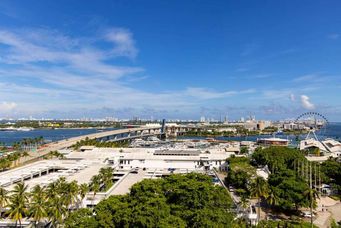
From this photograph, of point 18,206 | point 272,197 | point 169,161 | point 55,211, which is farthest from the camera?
point 169,161

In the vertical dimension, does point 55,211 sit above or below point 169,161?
above

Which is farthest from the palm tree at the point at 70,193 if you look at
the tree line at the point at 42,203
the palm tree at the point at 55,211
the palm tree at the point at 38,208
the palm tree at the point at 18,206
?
the palm tree at the point at 18,206

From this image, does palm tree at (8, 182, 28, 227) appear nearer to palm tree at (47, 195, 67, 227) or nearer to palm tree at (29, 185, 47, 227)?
palm tree at (29, 185, 47, 227)

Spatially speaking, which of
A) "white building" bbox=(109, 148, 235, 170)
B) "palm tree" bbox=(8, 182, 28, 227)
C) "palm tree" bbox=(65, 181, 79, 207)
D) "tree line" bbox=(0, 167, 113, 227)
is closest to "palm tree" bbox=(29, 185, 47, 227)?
"tree line" bbox=(0, 167, 113, 227)

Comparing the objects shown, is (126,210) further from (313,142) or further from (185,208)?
(313,142)

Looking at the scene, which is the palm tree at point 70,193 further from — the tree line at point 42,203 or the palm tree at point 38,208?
the palm tree at point 38,208

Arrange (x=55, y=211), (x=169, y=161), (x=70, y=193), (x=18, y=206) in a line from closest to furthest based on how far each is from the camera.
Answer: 1. (x=55, y=211)
2. (x=18, y=206)
3. (x=70, y=193)
4. (x=169, y=161)

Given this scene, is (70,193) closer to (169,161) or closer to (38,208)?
(38,208)

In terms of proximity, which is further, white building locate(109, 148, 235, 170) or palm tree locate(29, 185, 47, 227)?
white building locate(109, 148, 235, 170)

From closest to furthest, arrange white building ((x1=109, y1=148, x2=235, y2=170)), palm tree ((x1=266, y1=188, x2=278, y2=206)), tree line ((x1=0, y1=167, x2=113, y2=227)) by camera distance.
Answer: tree line ((x1=0, y1=167, x2=113, y2=227)) → palm tree ((x1=266, y1=188, x2=278, y2=206)) → white building ((x1=109, y1=148, x2=235, y2=170))

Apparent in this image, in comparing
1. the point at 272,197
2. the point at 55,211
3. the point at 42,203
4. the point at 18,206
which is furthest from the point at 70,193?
the point at 272,197

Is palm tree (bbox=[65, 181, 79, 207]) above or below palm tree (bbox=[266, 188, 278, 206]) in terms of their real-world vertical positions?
above
